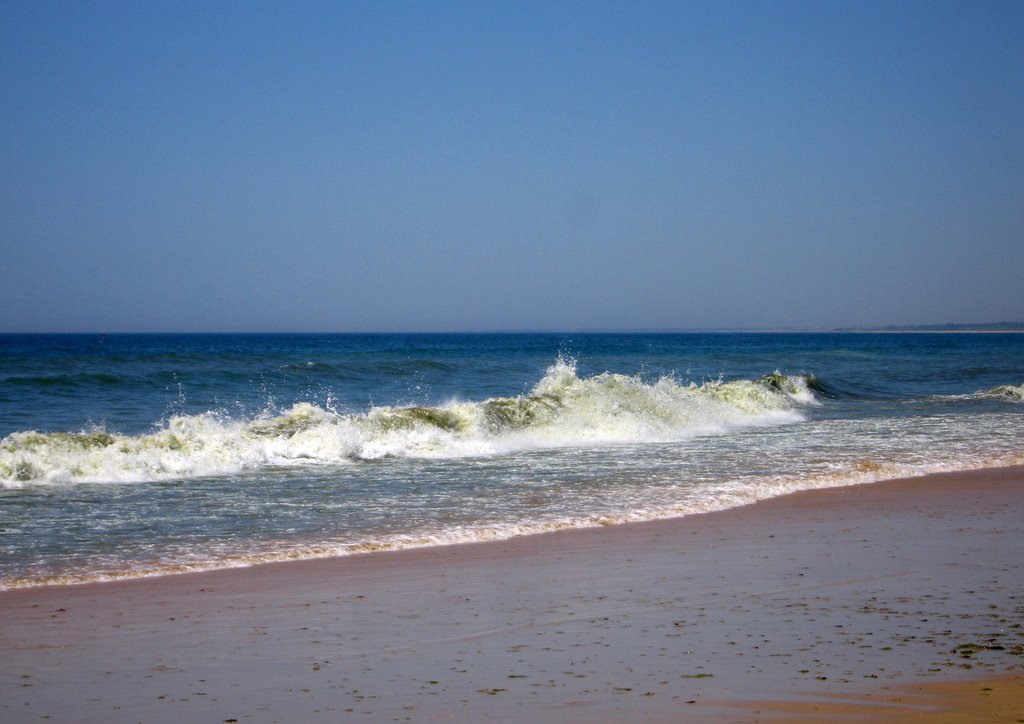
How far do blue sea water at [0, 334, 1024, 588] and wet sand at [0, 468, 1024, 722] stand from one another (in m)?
1.10

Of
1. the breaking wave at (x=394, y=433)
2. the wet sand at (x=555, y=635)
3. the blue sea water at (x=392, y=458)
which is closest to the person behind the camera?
the wet sand at (x=555, y=635)

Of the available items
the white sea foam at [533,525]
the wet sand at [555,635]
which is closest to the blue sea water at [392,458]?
the white sea foam at [533,525]

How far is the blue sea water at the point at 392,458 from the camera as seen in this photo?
8305mm

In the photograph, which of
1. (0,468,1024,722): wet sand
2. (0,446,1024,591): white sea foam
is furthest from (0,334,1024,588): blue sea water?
(0,468,1024,722): wet sand

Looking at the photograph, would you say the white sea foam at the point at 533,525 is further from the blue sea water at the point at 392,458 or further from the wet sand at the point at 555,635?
the wet sand at the point at 555,635

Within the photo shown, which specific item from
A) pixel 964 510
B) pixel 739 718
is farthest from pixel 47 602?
pixel 964 510

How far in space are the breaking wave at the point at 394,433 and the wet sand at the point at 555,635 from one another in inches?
222

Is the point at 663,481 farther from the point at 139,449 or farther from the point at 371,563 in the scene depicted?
the point at 139,449

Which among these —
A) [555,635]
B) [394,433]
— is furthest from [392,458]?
[555,635]

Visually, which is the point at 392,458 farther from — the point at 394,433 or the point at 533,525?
the point at 533,525

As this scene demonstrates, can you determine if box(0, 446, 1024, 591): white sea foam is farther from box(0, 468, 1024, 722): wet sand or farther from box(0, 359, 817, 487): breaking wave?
box(0, 359, 817, 487): breaking wave

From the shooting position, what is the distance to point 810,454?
14.3m

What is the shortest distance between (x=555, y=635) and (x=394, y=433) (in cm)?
997

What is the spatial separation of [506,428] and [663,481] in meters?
5.78
